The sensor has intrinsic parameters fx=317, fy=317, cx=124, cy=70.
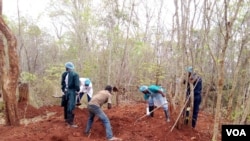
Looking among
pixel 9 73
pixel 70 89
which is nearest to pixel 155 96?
→ pixel 70 89

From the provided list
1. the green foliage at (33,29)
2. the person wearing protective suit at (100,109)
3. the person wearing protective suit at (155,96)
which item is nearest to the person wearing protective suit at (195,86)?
the person wearing protective suit at (155,96)

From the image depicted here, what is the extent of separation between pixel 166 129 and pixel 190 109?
2.52ft

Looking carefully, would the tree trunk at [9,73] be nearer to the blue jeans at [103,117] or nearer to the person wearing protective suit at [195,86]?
the blue jeans at [103,117]

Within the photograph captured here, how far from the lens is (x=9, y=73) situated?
8578 mm

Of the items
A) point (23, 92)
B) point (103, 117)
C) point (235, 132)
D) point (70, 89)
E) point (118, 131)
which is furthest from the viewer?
point (23, 92)

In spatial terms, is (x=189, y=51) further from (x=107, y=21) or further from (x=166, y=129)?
(x=107, y=21)

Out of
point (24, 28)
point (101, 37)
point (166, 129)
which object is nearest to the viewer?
point (166, 129)

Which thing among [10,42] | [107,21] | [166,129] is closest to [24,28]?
[107,21]

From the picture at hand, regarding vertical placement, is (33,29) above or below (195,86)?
above

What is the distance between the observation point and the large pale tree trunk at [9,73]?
27.7 feet

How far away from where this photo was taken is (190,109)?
7676 millimetres

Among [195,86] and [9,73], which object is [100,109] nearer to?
[195,86]

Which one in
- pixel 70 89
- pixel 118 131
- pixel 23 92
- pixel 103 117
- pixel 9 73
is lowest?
pixel 118 131

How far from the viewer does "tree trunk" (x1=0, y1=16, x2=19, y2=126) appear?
27.7ft
